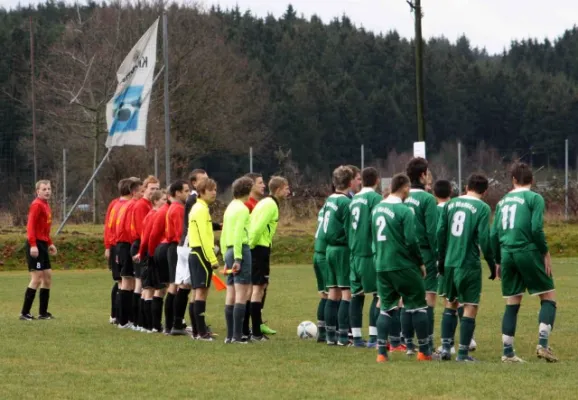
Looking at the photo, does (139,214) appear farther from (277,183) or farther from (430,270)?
(430,270)

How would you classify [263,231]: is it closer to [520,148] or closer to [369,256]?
[369,256]

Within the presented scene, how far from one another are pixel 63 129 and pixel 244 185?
147ft

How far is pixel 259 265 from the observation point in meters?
15.7

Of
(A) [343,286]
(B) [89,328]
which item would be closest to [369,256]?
(A) [343,286]

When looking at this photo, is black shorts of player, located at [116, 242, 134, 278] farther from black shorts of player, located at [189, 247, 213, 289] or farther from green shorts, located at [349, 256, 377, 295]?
green shorts, located at [349, 256, 377, 295]

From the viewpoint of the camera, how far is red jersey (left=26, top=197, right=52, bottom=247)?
61.8 ft

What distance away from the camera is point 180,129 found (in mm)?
59688

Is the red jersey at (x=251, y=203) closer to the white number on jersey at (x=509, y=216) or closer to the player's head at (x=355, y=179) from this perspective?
the player's head at (x=355, y=179)

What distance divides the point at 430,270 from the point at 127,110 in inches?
759

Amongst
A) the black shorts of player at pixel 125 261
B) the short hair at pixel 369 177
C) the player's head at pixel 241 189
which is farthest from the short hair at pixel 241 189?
the black shorts of player at pixel 125 261

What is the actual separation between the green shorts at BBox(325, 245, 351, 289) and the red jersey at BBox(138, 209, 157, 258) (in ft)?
Result: 10.1

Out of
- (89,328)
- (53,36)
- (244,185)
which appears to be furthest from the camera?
(53,36)

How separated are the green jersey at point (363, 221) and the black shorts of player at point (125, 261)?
4805 millimetres

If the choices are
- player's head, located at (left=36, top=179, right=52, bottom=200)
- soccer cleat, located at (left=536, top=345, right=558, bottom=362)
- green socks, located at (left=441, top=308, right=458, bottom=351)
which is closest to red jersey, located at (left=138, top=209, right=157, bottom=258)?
player's head, located at (left=36, top=179, right=52, bottom=200)
